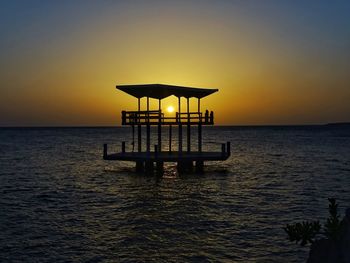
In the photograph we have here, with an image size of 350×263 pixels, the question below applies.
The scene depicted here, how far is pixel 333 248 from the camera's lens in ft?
26.2

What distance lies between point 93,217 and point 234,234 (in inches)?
243

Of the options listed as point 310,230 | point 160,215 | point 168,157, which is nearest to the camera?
point 310,230

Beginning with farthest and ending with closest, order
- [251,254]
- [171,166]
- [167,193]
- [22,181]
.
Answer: [171,166], [22,181], [167,193], [251,254]

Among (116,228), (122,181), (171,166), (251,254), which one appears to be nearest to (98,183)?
(122,181)

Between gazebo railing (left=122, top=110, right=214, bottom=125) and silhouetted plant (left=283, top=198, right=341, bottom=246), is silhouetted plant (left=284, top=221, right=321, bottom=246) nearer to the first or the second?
silhouetted plant (left=283, top=198, right=341, bottom=246)

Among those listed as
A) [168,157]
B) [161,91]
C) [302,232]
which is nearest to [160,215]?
[302,232]

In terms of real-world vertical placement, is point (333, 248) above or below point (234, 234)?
above

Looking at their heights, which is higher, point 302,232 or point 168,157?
point 302,232

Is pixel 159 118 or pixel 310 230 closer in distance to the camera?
pixel 310 230

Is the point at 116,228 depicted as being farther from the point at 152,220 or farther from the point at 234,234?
the point at 234,234

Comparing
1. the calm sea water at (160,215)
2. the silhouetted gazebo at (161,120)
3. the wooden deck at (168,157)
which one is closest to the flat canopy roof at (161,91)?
the silhouetted gazebo at (161,120)

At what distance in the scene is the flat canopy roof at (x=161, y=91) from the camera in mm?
30609

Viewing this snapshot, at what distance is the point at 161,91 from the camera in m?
31.3

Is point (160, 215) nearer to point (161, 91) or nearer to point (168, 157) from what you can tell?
point (168, 157)
